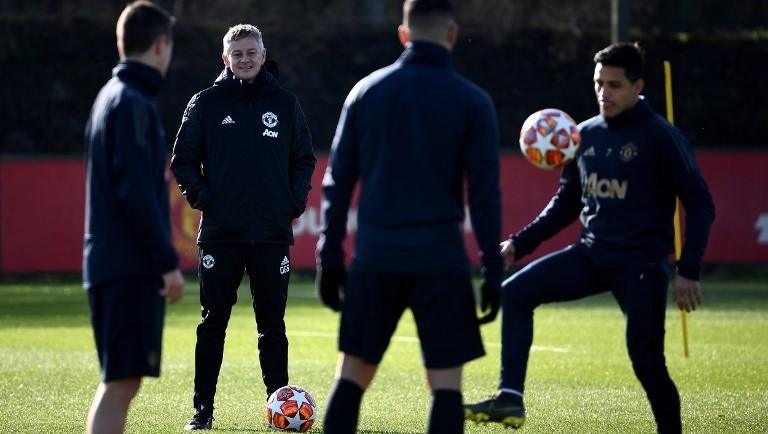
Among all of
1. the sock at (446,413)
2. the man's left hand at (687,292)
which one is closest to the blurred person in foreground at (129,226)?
the sock at (446,413)

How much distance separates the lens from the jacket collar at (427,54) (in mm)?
6520

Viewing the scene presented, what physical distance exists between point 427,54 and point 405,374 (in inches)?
235

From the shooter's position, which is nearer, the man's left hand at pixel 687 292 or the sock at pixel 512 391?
the sock at pixel 512 391

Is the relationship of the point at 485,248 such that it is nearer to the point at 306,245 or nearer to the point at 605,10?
the point at 306,245

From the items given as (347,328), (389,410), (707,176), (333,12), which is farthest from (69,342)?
(333,12)

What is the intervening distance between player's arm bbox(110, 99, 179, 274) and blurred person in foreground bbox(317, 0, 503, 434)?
706mm

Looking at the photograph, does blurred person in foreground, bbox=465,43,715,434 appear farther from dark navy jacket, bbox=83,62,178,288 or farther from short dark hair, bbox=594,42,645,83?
dark navy jacket, bbox=83,62,178,288

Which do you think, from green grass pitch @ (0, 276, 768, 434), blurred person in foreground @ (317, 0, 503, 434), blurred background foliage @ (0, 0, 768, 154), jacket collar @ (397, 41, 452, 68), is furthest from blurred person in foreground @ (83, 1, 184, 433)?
blurred background foliage @ (0, 0, 768, 154)

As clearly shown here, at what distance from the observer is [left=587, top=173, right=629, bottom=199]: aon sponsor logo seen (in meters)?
7.84

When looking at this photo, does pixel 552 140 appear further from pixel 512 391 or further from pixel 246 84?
pixel 246 84

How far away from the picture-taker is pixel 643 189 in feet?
25.6

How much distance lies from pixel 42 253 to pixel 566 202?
57.2 feet

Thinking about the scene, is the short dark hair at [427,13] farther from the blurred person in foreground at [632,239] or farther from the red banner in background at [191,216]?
the red banner in background at [191,216]

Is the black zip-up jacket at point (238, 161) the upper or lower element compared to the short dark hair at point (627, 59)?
lower
